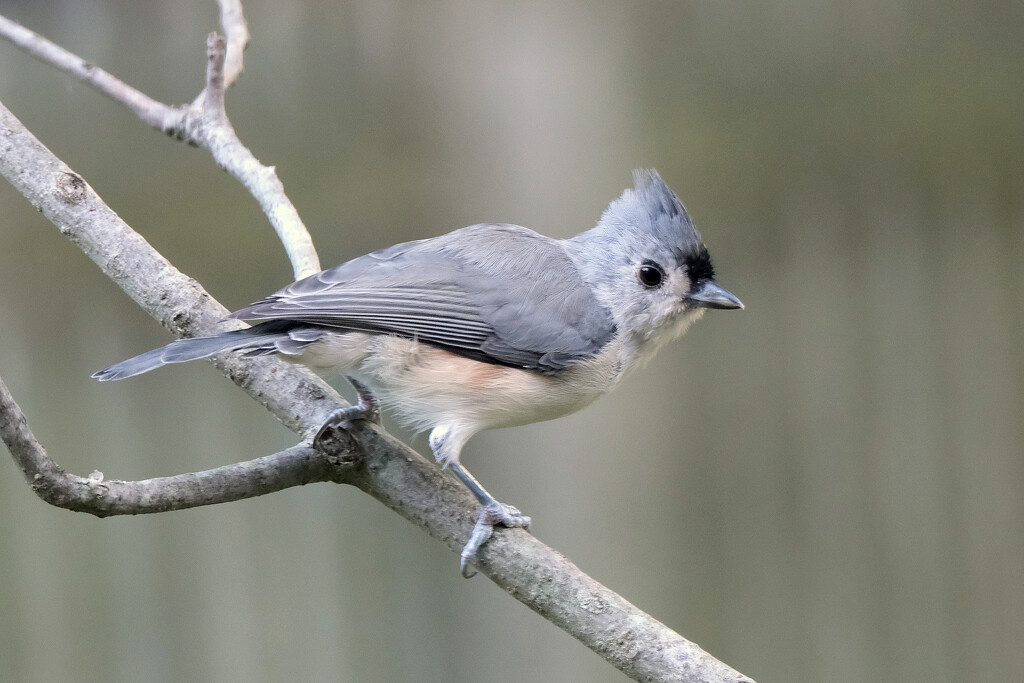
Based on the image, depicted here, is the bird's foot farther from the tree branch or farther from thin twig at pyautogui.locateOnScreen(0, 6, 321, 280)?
thin twig at pyautogui.locateOnScreen(0, 6, 321, 280)

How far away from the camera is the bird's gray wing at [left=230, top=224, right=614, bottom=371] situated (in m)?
1.45

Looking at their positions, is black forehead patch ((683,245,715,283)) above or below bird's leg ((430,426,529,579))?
above

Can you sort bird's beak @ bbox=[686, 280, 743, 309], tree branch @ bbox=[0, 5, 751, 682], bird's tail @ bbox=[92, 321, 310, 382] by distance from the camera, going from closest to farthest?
tree branch @ bbox=[0, 5, 751, 682]
bird's tail @ bbox=[92, 321, 310, 382]
bird's beak @ bbox=[686, 280, 743, 309]

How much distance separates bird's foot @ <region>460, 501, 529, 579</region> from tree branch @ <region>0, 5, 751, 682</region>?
15 mm

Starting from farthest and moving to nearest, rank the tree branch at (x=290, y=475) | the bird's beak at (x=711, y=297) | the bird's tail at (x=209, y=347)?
1. the bird's beak at (x=711, y=297)
2. the bird's tail at (x=209, y=347)
3. the tree branch at (x=290, y=475)

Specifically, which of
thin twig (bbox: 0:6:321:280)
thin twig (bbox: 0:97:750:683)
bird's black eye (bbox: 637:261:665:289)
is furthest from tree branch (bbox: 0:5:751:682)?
bird's black eye (bbox: 637:261:665:289)

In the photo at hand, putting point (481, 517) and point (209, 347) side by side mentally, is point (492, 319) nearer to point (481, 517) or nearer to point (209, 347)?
point (481, 517)

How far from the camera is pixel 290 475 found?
4.28 ft

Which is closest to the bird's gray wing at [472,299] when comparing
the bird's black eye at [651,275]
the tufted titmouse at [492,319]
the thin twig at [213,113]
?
the tufted titmouse at [492,319]

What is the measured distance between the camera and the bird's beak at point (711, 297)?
1.65 metres

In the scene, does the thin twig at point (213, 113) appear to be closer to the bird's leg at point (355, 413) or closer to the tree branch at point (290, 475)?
the tree branch at point (290, 475)

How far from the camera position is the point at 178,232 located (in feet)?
7.67

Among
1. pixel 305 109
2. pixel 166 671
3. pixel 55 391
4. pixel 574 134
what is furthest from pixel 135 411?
pixel 574 134

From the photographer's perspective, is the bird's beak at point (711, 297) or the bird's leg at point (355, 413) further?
the bird's beak at point (711, 297)
